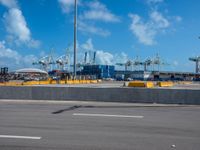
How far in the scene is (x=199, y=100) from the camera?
20969 millimetres

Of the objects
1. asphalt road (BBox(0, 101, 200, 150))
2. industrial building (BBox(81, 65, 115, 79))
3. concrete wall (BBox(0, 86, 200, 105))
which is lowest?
asphalt road (BBox(0, 101, 200, 150))

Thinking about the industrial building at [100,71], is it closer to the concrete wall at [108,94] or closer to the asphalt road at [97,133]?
the concrete wall at [108,94]

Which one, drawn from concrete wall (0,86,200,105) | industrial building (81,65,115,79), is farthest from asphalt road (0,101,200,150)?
industrial building (81,65,115,79)

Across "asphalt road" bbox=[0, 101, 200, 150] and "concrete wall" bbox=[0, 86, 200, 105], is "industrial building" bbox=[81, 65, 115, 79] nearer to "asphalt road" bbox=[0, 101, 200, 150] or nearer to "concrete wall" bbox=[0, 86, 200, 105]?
"concrete wall" bbox=[0, 86, 200, 105]

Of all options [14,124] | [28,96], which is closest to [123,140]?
[14,124]

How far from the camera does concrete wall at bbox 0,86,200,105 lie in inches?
845

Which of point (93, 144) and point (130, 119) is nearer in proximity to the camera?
point (93, 144)

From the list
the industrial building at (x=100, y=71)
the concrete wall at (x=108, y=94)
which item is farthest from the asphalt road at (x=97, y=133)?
the industrial building at (x=100, y=71)

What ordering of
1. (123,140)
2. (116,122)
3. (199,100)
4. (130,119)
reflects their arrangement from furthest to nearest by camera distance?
(199,100)
(130,119)
(116,122)
(123,140)

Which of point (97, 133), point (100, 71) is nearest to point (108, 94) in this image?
point (97, 133)

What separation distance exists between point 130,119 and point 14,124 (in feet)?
14.3

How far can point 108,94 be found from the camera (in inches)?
887

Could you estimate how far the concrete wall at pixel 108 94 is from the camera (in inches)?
845

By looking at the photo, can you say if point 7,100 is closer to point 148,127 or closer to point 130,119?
point 130,119
